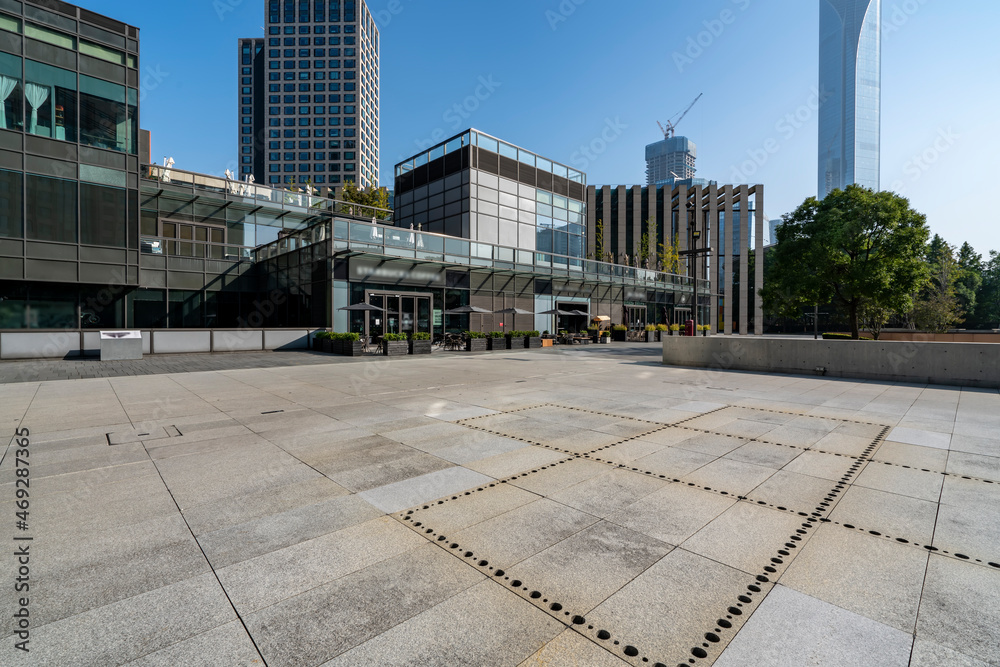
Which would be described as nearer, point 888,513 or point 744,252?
point 888,513

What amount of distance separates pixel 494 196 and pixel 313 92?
105 m

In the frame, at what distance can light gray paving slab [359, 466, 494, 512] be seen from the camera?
455 cm

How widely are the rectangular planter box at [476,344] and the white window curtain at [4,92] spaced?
22.0 metres

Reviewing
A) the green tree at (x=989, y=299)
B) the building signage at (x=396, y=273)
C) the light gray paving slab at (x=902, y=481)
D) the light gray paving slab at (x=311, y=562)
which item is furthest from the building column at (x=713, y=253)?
the light gray paving slab at (x=311, y=562)

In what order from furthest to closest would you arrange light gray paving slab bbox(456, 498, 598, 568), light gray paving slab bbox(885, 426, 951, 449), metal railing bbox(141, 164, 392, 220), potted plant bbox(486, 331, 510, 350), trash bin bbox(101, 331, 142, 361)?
metal railing bbox(141, 164, 392, 220) → potted plant bbox(486, 331, 510, 350) → trash bin bbox(101, 331, 142, 361) → light gray paving slab bbox(885, 426, 951, 449) → light gray paving slab bbox(456, 498, 598, 568)

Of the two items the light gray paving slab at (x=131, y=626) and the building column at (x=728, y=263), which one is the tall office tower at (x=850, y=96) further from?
the light gray paving slab at (x=131, y=626)

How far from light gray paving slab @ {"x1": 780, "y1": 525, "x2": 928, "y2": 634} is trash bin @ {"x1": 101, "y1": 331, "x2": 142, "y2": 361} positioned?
76.1ft

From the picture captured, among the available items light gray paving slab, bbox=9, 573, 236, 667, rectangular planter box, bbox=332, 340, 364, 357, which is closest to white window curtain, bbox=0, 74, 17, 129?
rectangular planter box, bbox=332, 340, 364, 357

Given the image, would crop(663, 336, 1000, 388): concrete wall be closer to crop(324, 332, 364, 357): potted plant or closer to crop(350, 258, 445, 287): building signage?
crop(324, 332, 364, 357): potted plant

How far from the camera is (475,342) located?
27.0 metres

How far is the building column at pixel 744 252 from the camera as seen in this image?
2618 inches

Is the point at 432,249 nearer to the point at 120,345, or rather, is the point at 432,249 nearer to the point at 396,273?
the point at 396,273

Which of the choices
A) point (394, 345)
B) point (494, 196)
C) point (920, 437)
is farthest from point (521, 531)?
point (494, 196)

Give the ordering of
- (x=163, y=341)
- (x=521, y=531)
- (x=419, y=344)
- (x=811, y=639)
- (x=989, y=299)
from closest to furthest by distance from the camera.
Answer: (x=811, y=639), (x=521, y=531), (x=163, y=341), (x=419, y=344), (x=989, y=299)
